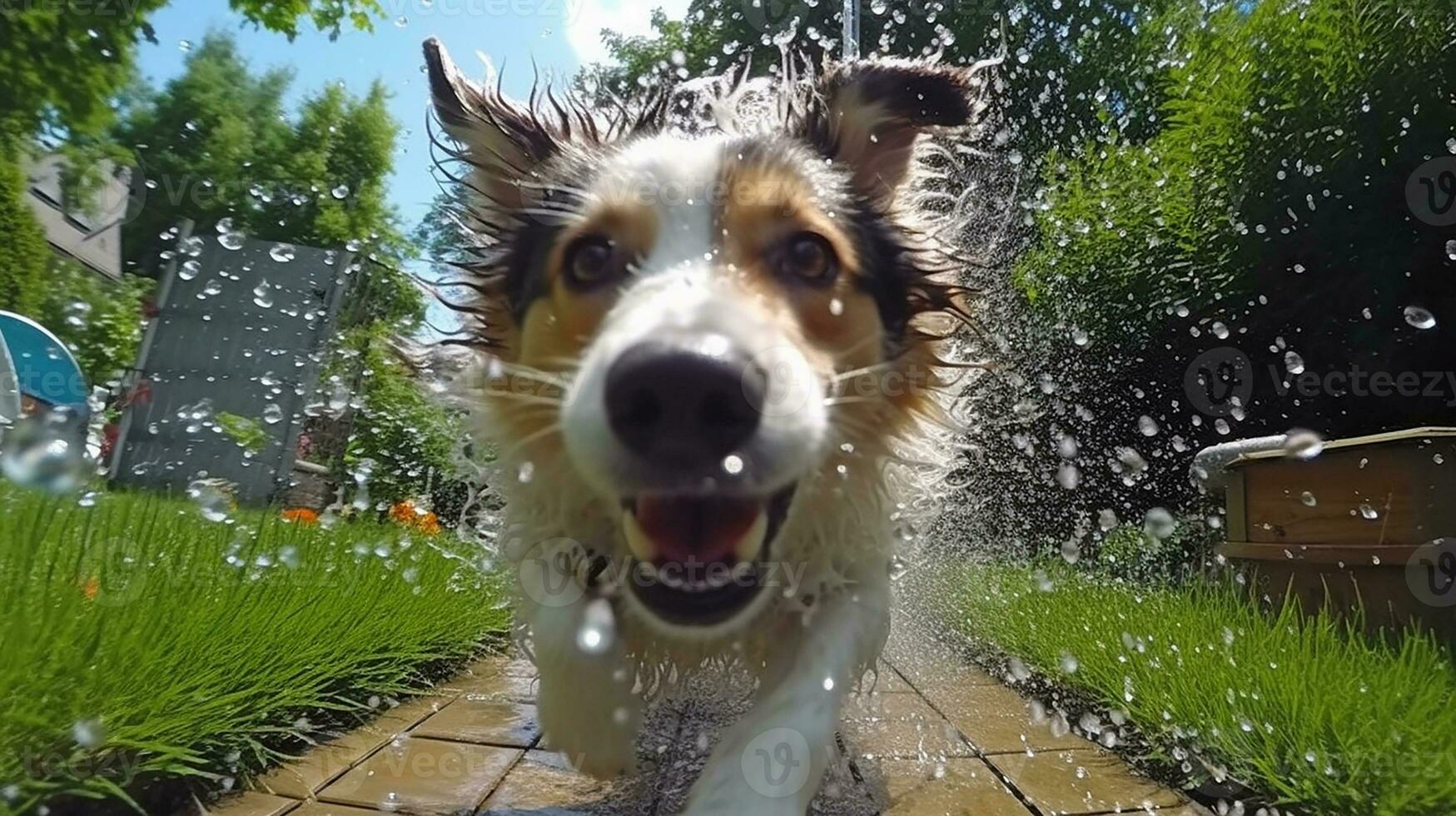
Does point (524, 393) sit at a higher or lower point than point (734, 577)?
higher

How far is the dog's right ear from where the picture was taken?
9.85ft

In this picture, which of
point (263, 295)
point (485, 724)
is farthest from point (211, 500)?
point (263, 295)

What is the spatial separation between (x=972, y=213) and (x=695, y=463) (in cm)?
217

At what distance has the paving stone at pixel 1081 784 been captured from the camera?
8.39 feet

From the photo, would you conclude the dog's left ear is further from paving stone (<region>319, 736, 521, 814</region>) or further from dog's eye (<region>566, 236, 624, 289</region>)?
paving stone (<region>319, 736, 521, 814</region>)

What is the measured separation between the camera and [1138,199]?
7.18m

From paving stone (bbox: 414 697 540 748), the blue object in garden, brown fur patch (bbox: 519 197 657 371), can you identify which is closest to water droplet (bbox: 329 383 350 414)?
the blue object in garden

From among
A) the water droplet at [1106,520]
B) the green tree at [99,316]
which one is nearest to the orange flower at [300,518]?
the green tree at [99,316]

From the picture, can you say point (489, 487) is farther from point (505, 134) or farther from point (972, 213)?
point (972, 213)

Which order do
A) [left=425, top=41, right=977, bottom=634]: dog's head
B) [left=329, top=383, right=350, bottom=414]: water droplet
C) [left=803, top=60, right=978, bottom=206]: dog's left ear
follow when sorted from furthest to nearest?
[left=329, top=383, right=350, bottom=414]: water droplet → [left=803, top=60, right=978, bottom=206]: dog's left ear → [left=425, top=41, right=977, bottom=634]: dog's head

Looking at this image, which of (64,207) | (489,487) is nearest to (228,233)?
(64,207)

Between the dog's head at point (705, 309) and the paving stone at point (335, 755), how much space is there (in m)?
0.86

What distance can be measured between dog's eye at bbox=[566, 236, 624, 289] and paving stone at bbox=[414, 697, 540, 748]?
1.39 metres

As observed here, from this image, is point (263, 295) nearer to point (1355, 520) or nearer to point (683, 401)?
point (683, 401)
